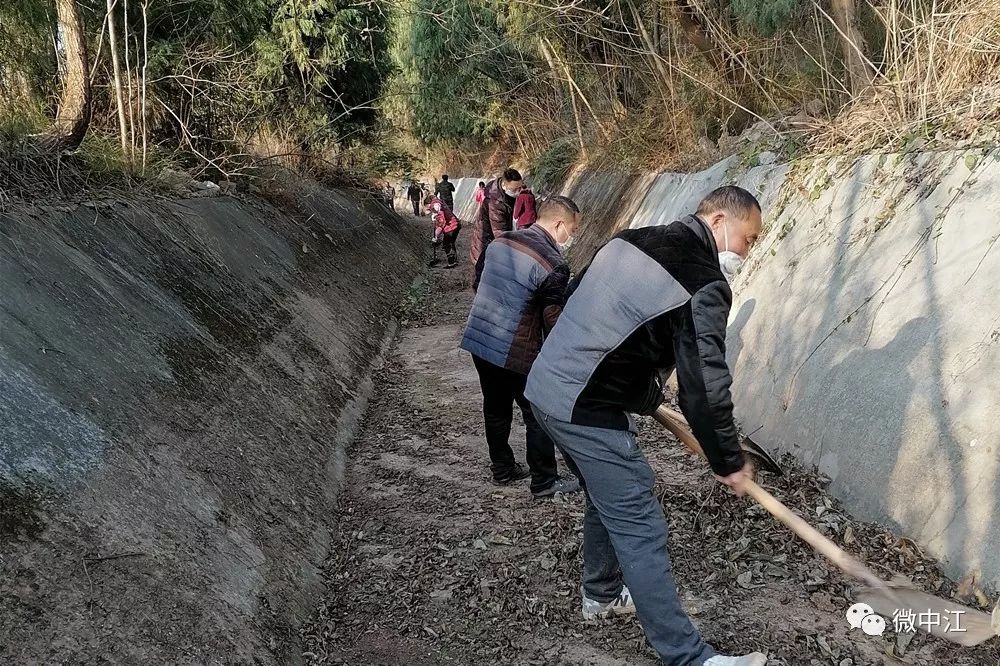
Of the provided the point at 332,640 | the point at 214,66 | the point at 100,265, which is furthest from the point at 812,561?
the point at 214,66

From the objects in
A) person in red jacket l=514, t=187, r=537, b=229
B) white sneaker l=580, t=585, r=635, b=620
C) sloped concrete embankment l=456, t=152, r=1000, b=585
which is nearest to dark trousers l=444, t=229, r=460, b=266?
person in red jacket l=514, t=187, r=537, b=229

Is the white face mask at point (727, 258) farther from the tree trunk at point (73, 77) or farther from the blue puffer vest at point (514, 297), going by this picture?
the tree trunk at point (73, 77)

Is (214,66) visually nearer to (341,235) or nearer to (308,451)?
(341,235)

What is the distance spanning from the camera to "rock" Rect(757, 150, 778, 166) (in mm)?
6648

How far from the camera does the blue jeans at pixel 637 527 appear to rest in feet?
8.48

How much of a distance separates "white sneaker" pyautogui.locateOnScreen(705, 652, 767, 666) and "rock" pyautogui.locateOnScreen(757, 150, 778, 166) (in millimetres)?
5192

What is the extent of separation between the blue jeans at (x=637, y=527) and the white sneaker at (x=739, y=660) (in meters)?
0.03

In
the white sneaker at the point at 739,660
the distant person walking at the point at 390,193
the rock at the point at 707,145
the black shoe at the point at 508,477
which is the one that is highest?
the rock at the point at 707,145

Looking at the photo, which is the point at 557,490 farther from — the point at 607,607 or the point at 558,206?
the point at 558,206

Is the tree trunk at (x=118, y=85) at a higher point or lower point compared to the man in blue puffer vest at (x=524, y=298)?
higher

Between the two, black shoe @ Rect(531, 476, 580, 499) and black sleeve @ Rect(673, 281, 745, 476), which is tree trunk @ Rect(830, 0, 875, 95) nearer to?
black shoe @ Rect(531, 476, 580, 499)

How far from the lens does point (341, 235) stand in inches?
430

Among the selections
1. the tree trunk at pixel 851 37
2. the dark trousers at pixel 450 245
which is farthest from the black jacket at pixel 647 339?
the dark trousers at pixel 450 245

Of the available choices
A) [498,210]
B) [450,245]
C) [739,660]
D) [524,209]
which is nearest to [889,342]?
[739,660]
